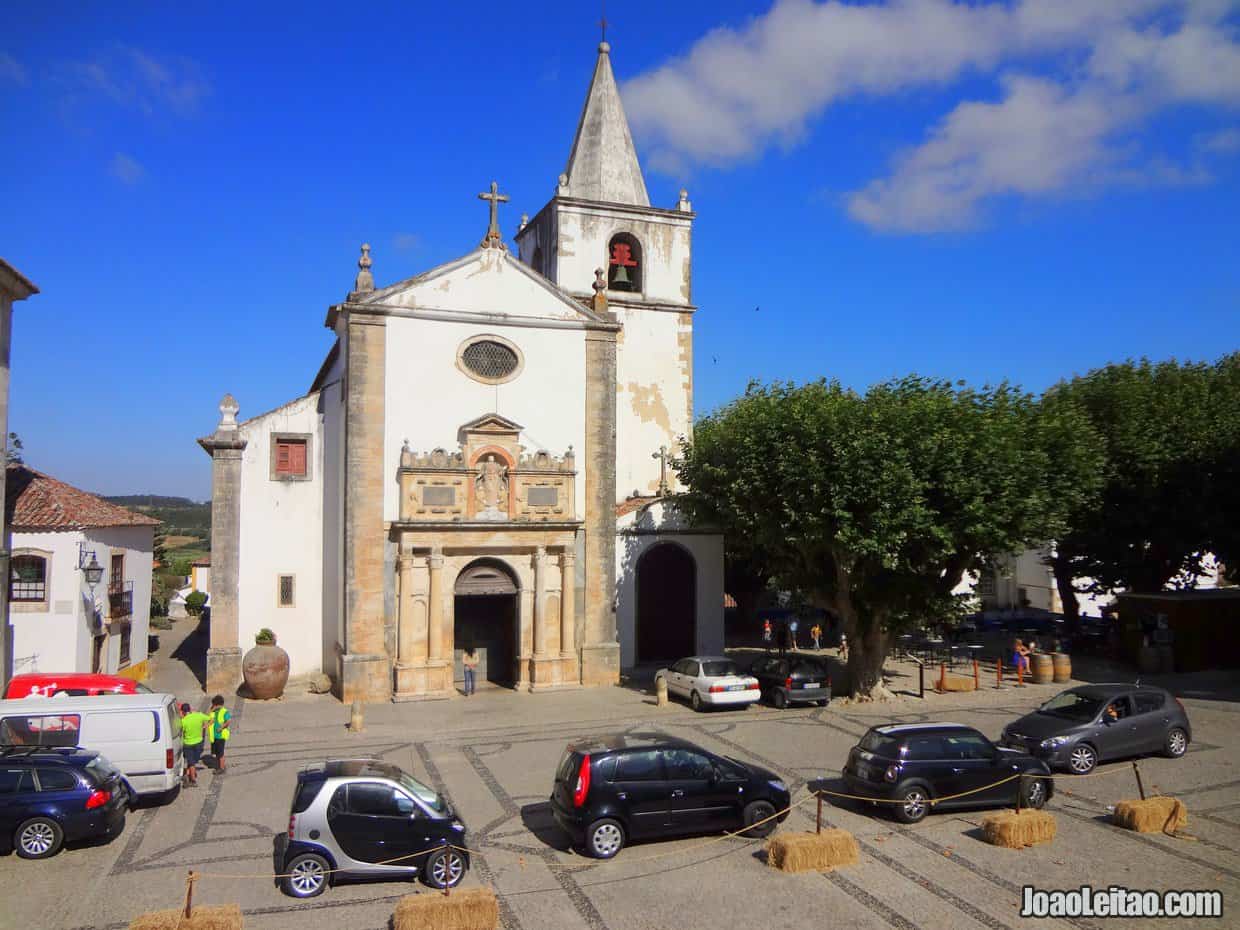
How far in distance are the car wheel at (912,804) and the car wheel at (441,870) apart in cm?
670

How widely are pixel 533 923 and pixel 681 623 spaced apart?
19.7 m

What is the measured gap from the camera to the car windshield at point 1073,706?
17.7 metres

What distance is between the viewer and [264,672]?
987 inches

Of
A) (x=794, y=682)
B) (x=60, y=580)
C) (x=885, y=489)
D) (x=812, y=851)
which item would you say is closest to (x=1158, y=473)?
(x=885, y=489)

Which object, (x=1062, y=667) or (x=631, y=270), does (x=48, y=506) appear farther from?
(x=1062, y=667)

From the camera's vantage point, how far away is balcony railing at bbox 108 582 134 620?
2789cm

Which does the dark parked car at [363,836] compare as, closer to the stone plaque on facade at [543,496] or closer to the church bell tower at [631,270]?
the stone plaque on facade at [543,496]

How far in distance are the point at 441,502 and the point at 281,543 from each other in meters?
5.30

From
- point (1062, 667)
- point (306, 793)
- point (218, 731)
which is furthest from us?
point (1062, 667)

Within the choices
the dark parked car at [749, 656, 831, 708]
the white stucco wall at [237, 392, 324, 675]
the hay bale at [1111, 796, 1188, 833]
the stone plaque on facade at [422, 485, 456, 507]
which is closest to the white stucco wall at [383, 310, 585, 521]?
the stone plaque on facade at [422, 485, 456, 507]

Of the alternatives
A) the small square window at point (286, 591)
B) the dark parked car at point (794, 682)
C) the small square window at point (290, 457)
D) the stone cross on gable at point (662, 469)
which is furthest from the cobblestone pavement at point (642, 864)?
the stone cross on gable at point (662, 469)

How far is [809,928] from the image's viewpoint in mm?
10836

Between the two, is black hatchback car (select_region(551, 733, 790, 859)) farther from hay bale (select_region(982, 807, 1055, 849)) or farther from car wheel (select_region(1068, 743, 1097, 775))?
car wheel (select_region(1068, 743, 1097, 775))

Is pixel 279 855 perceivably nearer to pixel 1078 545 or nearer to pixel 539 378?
pixel 539 378
